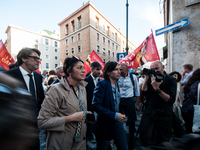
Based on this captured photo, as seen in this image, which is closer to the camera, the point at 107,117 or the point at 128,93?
the point at 107,117

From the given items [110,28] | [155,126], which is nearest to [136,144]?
[155,126]

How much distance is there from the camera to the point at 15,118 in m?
0.42

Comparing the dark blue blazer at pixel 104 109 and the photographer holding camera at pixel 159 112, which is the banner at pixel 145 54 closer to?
the photographer holding camera at pixel 159 112

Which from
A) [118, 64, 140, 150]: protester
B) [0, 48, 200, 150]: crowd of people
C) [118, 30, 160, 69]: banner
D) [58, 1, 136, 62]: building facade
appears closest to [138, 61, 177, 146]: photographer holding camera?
[0, 48, 200, 150]: crowd of people

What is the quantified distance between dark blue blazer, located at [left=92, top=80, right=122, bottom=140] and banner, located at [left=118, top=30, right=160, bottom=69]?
309cm

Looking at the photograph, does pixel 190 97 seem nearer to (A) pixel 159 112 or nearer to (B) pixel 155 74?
(A) pixel 159 112

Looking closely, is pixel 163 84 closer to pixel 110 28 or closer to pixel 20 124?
pixel 20 124

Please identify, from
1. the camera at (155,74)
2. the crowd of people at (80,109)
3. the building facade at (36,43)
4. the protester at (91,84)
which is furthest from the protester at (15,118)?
the building facade at (36,43)

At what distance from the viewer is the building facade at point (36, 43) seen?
36.6 meters

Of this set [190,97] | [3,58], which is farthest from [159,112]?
[3,58]

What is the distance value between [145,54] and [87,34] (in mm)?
23825

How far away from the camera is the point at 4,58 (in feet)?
14.8

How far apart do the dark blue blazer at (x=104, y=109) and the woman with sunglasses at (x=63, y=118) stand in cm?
34

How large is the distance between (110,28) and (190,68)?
1282 inches
